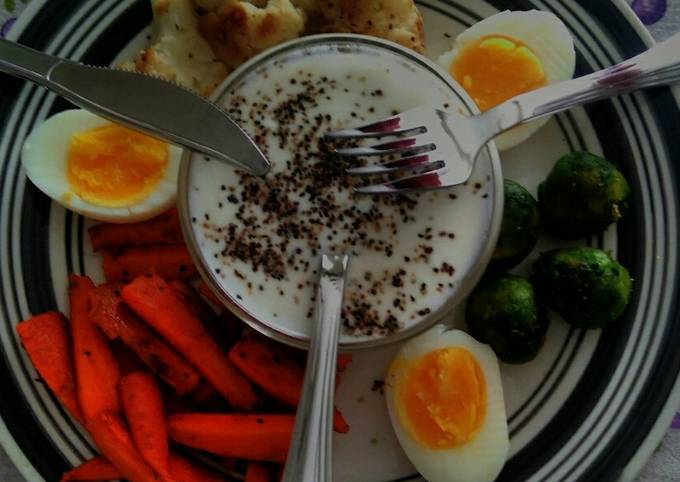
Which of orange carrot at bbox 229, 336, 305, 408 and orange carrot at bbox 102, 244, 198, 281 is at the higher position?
orange carrot at bbox 102, 244, 198, 281

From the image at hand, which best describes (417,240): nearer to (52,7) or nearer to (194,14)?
(194,14)

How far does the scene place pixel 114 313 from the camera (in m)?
2.12

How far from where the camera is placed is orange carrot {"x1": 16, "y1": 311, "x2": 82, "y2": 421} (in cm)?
212

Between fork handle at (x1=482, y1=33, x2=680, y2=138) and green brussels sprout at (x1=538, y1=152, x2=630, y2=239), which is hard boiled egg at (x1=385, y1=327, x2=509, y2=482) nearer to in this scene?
green brussels sprout at (x1=538, y1=152, x2=630, y2=239)

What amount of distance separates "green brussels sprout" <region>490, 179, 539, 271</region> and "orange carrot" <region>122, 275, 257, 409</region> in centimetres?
73

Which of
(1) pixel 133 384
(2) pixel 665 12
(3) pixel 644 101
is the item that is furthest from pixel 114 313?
(2) pixel 665 12

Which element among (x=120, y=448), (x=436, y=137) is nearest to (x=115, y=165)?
(x=120, y=448)

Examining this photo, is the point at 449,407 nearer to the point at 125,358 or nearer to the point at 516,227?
the point at 516,227

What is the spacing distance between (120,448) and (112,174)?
68 cm

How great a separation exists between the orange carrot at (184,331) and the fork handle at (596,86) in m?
0.86

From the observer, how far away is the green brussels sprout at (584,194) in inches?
82.6

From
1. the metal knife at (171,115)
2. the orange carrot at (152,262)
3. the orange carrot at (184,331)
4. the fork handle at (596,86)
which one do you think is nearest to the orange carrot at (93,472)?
the orange carrot at (184,331)

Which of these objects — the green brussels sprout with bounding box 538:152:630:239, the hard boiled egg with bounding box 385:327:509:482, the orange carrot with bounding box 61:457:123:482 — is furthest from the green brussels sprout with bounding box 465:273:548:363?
the orange carrot with bounding box 61:457:123:482

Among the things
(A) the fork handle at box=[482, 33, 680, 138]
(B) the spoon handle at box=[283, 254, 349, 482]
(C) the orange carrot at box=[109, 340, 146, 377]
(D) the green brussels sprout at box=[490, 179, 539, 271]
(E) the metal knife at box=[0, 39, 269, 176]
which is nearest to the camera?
(B) the spoon handle at box=[283, 254, 349, 482]
